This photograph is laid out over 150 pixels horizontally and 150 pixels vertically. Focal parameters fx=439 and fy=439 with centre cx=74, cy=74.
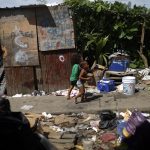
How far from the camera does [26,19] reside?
475 inches

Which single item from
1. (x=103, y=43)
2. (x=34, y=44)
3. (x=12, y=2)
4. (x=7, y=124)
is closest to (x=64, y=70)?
(x=34, y=44)

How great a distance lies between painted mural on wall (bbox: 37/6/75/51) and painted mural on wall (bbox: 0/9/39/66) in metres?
0.22

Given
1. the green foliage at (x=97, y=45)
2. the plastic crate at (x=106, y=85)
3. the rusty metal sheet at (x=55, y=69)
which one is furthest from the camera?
the green foliage at (x=97, y=45)

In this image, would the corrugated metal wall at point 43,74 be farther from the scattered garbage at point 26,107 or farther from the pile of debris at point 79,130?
the pile of debris at point 79,130

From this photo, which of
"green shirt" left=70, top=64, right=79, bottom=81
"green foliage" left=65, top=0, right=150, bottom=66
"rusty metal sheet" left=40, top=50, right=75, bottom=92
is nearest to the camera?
"green shirt" left=70, top=64, right=79, bottom=81

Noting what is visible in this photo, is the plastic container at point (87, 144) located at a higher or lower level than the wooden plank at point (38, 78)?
lower

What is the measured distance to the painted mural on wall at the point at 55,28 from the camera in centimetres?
1198

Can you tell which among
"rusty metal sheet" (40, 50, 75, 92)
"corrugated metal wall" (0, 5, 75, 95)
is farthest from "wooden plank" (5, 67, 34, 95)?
"rusty metal sheet" (40, 50, 75, 92)

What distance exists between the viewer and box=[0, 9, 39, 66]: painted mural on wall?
39.6 ft

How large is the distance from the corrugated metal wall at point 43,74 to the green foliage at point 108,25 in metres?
2.07

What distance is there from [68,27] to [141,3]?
5913 millimetres

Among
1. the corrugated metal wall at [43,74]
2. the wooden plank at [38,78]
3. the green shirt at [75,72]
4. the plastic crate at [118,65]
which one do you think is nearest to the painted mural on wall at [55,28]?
the corrugated metal wall at [43,74]

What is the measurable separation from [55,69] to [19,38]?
133 centimetres

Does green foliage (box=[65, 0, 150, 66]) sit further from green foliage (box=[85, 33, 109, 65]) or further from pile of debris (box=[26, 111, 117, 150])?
pile of debris (box=[26, 111, 117, 150])
